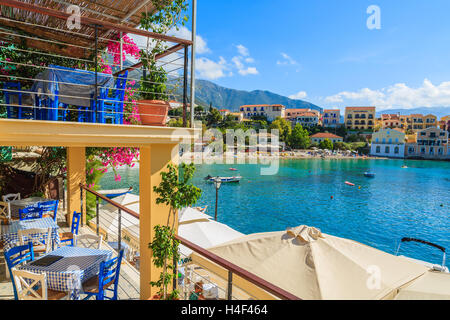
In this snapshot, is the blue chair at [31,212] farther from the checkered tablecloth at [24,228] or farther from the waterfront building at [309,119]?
the waterfront building at [309,119]

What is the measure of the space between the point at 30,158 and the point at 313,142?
9095 centimetres

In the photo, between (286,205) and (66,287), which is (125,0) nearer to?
(66,287)

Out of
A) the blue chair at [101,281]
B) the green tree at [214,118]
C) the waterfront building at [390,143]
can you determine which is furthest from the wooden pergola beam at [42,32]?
the waterfront building at [390,143]

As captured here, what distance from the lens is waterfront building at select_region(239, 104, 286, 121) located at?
358 feet

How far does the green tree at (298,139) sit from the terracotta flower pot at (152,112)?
8765 centimetres

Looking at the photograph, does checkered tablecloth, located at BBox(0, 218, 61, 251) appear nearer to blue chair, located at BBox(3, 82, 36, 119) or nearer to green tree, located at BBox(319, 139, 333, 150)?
blue chair, located at BBox(3, 82, 36, 119)

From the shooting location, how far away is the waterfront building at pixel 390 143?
8581cm

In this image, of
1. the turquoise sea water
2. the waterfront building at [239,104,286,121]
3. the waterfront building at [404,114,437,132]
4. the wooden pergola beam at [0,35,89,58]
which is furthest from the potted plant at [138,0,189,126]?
the waterfront building at [404,114,437,132]

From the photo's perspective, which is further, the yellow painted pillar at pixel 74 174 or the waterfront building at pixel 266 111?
the waterfront building at pixel 266 111

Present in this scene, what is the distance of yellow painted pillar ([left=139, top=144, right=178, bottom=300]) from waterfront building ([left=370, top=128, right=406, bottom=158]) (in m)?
98.0

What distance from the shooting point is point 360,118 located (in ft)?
331

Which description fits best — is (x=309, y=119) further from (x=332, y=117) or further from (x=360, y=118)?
(x=360, y=118)

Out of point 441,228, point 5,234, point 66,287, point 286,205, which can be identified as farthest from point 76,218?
point 441,228

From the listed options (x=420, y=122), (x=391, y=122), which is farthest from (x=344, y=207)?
(x=420, y=122)
